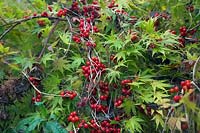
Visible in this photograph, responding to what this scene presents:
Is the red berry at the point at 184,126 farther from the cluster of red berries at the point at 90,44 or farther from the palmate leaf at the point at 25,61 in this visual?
the palmate leaf at the point at 25,61

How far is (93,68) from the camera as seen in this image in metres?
2.19

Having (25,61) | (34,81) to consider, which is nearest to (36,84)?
(34,81)

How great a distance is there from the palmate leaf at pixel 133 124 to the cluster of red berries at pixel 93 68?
0.29m

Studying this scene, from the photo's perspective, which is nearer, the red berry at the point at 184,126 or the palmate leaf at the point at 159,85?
the red berry at the point at 184,126

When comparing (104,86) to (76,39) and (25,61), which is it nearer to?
(76,39)

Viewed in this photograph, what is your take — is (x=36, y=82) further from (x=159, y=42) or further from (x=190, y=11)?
(x=190, y=11)

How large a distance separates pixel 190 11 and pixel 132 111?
2.42 feet

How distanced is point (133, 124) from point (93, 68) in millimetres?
355

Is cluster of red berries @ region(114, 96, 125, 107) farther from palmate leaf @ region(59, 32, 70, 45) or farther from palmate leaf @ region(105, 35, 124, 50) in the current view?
palmate leaf @ region(59, 32, 70, 45)

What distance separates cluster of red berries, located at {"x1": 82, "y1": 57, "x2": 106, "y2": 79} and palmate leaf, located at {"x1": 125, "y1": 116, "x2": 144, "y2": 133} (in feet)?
0.97

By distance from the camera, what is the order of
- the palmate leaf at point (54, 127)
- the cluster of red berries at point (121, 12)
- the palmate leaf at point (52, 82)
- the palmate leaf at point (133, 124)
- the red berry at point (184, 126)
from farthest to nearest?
1. the cluster of red berries at point (121, 12)
2. the palmate leaf at point (52, 82)
3. the palmate leaf at point (54, 127)
4. the palmate leaf at point (133, 124)
5. the red berry at point (184, 126)

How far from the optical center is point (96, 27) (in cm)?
244

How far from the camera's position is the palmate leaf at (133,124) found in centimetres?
204

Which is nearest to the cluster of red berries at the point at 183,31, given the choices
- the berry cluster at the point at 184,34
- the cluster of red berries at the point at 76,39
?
the berry cluster at the point at 184,34
